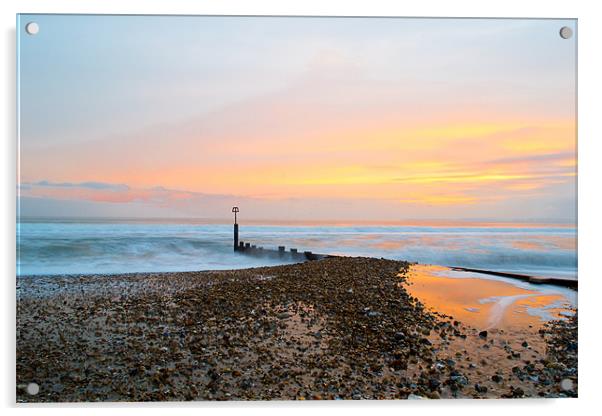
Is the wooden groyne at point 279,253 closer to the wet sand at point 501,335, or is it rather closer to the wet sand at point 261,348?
the wet sand at point 261,348

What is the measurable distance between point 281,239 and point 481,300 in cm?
129

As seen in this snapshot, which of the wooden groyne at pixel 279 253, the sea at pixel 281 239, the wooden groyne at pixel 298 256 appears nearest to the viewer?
the sea at pixel 281 239

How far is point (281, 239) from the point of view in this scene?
9.55 ft

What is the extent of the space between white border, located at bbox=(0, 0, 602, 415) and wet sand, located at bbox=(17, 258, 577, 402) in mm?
84

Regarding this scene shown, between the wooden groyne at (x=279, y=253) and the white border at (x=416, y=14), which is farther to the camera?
the wooden groyne at (x=279, y=253)

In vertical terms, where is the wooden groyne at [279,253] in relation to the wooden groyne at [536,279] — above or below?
above

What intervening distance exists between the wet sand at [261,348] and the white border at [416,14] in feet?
0.27

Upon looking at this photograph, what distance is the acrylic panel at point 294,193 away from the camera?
7.20 ft

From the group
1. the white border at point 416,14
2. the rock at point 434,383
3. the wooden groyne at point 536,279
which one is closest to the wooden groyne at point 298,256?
the wooden groyne at point 536,279

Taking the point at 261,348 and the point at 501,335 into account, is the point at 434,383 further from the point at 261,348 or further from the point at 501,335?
the point at 261,348

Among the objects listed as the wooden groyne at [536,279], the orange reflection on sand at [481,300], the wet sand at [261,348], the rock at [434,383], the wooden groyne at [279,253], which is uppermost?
the wooden groyne at [279,253]

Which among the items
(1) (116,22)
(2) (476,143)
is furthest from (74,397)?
(2) (476,143)

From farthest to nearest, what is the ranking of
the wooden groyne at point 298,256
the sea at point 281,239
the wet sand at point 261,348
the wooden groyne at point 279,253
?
the wooden groyne at point 279,253
the wooden groyne at point 298,256
the sea at point 281,239
the wet sand at point 261,348
